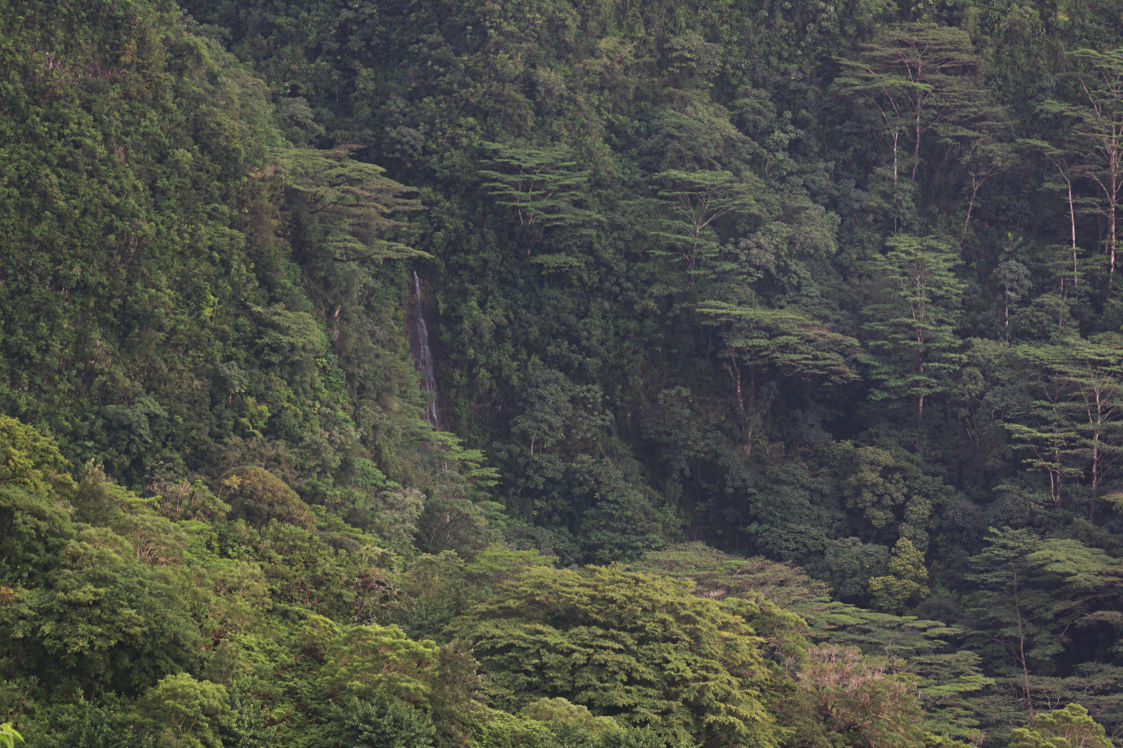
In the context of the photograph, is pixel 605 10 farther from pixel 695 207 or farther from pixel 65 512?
pixel 65 512

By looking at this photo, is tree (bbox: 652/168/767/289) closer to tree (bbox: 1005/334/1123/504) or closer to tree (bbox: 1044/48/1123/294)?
tree (bbox: 1005/334/1123/504)

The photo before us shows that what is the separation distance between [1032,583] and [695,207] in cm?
1277

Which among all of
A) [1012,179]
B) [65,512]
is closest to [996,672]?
[1012,179]

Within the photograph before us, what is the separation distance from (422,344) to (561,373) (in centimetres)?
354

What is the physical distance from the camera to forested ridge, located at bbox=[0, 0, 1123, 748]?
16.3 m

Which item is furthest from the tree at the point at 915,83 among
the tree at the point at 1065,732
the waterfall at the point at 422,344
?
the tree at the point at 1065,732

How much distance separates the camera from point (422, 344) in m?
32.2

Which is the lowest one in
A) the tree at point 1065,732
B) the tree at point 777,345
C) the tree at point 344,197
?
the tree at point 1065,732

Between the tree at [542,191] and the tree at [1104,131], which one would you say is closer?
the tree at [542,191]

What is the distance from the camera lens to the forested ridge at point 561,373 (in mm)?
16297

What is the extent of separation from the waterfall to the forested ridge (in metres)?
0.08

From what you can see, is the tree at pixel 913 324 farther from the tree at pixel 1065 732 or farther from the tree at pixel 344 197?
the tree at pixel 344 197

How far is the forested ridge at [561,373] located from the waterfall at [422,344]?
8 centimetres

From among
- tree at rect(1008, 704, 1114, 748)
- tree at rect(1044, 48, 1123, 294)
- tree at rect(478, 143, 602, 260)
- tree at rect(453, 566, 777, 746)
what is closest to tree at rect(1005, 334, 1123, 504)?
tree at rect(1044, 48, 1123, 294)
